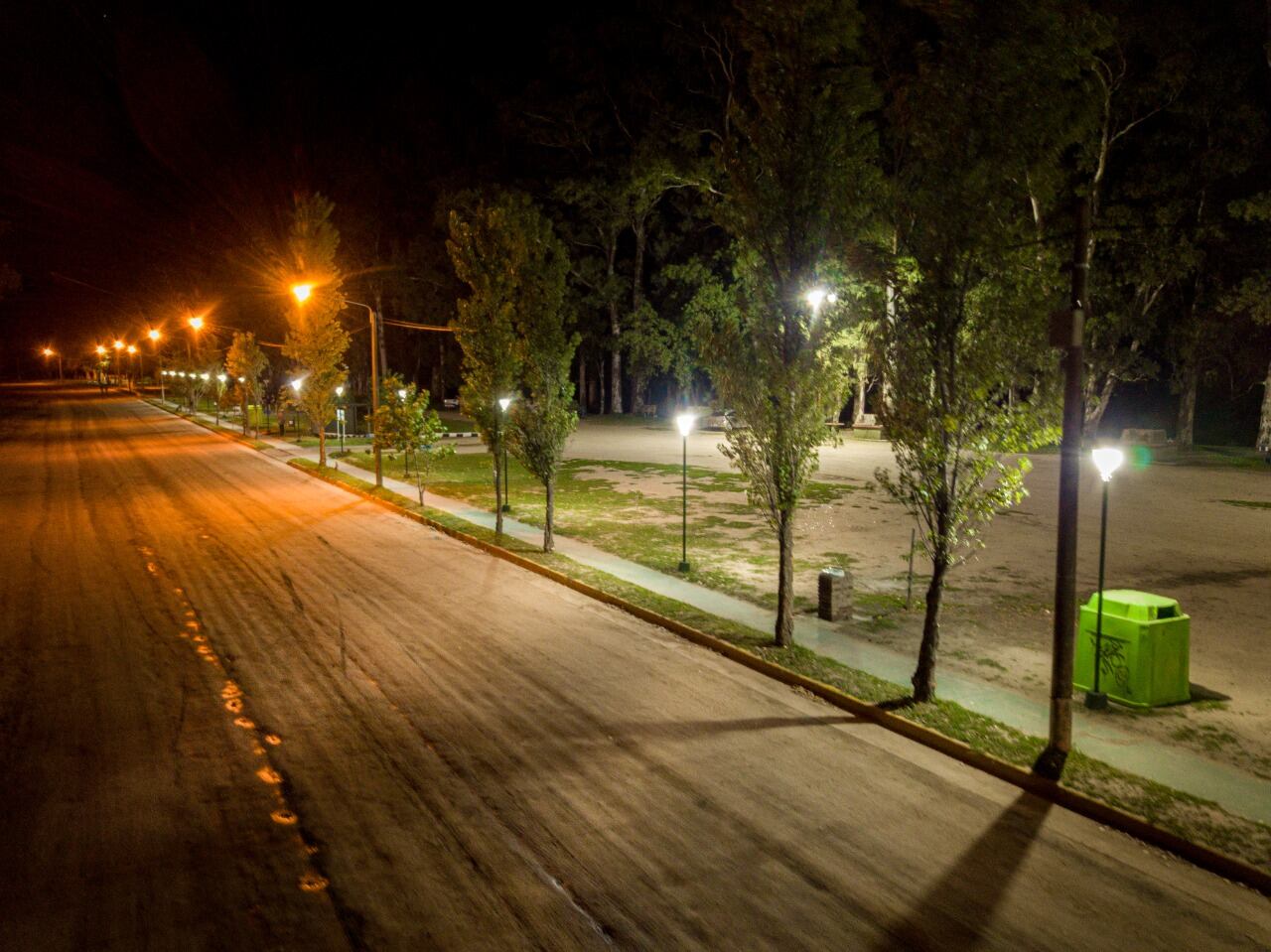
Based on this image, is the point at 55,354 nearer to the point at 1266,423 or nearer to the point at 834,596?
the point at 1266,423

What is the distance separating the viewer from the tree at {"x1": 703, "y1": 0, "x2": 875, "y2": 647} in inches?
367

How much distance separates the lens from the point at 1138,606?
28.3 feet

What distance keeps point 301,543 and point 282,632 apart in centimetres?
614

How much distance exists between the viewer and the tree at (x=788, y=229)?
30.6 ft

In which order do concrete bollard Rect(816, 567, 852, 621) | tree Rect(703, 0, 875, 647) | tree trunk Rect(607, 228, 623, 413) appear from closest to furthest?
tree Rect(703, 0, 875, 647) < concrete bollard Rect(816, 567, 852, 621) < tree trunk Rect(607, 228, 623, 413)

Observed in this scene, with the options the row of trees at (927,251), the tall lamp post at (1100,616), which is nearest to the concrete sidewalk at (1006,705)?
the tall lamp post at (1100,616)

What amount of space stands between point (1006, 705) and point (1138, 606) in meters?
1.58

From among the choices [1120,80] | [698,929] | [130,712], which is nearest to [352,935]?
[698,929]

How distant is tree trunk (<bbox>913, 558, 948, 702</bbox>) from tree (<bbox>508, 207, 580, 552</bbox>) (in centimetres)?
842

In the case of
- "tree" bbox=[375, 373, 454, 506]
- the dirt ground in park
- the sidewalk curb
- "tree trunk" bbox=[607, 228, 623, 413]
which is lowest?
the sidewalk curb

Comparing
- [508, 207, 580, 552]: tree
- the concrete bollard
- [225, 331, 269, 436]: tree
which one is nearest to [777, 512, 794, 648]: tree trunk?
the concrete bollard

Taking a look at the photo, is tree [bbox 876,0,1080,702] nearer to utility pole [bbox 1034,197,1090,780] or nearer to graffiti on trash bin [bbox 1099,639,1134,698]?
utility pole [bbox 1034,197,1090,780]

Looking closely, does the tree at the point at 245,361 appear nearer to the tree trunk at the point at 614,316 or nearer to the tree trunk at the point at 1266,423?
the tree trunk at the point at 614,316

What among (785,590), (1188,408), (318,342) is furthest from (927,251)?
(1188,408)
